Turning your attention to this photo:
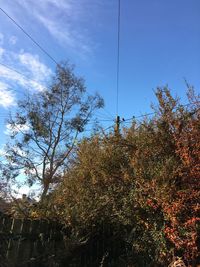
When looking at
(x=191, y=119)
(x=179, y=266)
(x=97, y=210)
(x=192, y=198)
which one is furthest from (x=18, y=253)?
(x=191, y=119)

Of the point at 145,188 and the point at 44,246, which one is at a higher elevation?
the point at 145,188

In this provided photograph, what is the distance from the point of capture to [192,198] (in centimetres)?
748

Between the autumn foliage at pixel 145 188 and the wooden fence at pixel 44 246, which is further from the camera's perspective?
the autumn foliage at pixel 145 188

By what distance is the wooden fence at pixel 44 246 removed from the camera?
6875 mm

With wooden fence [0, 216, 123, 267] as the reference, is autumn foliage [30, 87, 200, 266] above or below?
above

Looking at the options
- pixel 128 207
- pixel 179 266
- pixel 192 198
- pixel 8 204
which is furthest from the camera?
pixel 8 204

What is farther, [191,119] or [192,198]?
[191,119]

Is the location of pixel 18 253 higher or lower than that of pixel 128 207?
lower

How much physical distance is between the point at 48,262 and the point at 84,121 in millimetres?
20238

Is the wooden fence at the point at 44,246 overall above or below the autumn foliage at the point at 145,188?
below

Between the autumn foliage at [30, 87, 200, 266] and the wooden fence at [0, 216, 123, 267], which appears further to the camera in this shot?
the autumn foliage at [30, 87, 200, 266]

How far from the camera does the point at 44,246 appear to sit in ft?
25.8

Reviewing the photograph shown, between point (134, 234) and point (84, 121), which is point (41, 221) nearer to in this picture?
point (134, 234)

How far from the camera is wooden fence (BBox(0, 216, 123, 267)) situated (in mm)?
6875
